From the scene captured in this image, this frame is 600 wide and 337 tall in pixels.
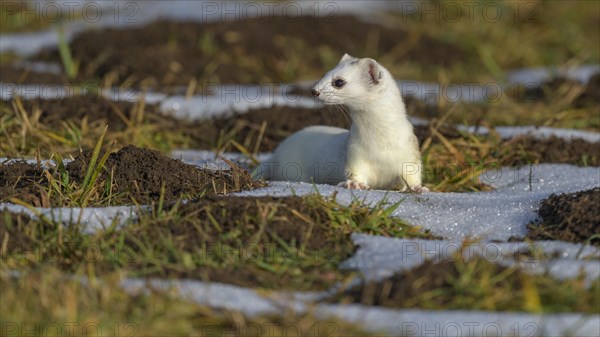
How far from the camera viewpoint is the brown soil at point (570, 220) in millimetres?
4188

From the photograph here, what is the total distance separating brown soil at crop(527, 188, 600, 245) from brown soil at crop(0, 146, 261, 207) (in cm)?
145

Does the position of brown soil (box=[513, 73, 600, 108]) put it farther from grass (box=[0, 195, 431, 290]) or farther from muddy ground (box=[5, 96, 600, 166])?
grass (box=[0, 195, 431, 290])

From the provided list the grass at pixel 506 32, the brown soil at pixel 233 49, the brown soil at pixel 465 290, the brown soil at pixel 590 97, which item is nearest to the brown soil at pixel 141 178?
the brown soil at pixel 465 290

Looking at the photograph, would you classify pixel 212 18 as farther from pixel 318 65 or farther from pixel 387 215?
pixel 387 215

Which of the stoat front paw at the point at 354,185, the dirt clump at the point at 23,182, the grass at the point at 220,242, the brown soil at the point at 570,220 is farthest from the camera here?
the stoat front paw at the point at 354,185

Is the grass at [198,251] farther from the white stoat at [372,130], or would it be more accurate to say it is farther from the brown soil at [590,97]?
the brown soil at [590,97]

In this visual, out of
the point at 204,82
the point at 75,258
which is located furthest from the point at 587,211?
the point at 204,82

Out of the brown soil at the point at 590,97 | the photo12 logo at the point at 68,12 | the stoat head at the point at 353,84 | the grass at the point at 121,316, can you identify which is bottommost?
the grass at the point at 121,316

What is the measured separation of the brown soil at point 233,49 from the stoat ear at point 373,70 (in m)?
3.34

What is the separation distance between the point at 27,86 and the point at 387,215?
4.11 meters

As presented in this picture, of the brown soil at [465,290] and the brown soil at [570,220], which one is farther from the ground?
the brown soil at [570,220]

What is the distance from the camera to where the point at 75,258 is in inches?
153

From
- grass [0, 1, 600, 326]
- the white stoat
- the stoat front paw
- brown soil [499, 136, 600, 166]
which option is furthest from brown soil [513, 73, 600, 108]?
the stoat front paw

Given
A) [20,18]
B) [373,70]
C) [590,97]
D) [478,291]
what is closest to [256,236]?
[478,291]
